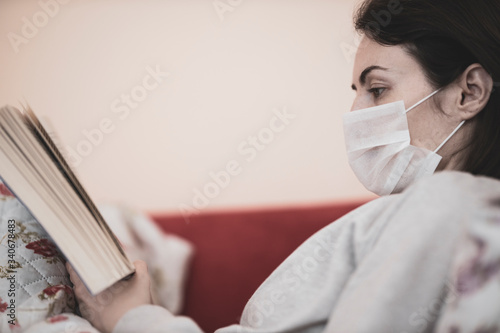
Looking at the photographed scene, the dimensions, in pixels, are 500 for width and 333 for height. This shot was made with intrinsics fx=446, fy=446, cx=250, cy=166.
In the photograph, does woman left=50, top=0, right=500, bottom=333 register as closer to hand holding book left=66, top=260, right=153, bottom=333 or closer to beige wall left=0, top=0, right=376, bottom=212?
hand holding book left=66, top=260, right=153, bottom=333

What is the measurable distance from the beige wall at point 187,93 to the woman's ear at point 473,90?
87 cm

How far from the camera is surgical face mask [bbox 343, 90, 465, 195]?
2.68 ft

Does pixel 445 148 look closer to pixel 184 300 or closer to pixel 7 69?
pixel 184 300

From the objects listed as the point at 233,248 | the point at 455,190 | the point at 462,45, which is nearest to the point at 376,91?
the point at 462,45

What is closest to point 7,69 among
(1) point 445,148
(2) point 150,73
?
(2) point 150,73

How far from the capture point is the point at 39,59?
5.41 feet

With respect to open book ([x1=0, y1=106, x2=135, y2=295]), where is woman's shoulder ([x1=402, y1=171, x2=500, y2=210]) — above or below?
Answer: below

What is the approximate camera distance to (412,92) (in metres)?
0.81

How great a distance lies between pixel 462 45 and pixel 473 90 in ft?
0.27

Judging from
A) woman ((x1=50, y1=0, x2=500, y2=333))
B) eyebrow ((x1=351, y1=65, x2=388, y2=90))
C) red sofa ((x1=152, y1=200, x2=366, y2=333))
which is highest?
eyebrow ((x1=351, y1=65, x2=388, y2=90))

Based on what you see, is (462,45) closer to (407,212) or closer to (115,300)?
(407,212)

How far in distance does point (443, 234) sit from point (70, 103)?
57.5 inches

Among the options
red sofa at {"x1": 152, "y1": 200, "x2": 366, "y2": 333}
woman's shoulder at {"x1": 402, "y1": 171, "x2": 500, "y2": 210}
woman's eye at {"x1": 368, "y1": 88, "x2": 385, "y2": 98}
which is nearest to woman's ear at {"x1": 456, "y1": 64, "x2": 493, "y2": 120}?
woman's eye at {"x1": 368, "y1": 88, "x2": 385, "y2": 98}

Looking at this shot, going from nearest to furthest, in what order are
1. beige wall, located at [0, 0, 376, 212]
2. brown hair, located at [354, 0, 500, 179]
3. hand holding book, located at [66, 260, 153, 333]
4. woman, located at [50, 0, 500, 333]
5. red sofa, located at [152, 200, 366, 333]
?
1. woman, located at [50, 0, 500, 333]
2. hand holding book, located at [66, 260, 153, 333]
3. brown hair, located at [354, 0, 500, 179]
4. red sofa, located at [152, 200, 366, 333]
5. beige wall, located at [0, 0, 376, 212]
